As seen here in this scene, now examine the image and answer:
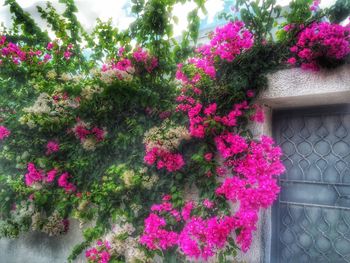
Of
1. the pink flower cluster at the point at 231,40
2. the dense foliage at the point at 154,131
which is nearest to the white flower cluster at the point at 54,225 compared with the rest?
the dense foliage at the point at 154,131

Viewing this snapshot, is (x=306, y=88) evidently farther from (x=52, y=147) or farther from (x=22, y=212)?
(x=22, y=212)

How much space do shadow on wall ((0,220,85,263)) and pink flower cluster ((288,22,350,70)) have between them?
10.5 feet

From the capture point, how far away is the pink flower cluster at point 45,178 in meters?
3.21

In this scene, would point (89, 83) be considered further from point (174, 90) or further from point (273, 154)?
point (273, 154)

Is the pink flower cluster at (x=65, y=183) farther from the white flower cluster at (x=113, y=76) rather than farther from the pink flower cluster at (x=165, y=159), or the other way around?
the white flower cluster at (x=113, y=76)

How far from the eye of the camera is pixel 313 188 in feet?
8.43

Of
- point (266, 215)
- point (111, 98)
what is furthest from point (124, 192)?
point (266, 215)

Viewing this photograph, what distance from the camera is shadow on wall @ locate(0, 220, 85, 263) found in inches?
139

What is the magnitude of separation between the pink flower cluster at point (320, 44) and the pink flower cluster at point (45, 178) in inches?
107

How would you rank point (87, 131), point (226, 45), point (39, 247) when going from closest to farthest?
point (226, 45) → point (87, 131) → point (39, 247)

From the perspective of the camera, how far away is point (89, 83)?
2.91 meters

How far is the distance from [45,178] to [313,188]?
9.66ft

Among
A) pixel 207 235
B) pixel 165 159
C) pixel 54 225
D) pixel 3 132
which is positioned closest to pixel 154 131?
pixel 165 159

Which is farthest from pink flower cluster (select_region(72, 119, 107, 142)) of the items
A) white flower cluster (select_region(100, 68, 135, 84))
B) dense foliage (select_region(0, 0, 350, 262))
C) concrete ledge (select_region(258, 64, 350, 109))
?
concrete ledge (select_region(258, 64, 350, 109))
